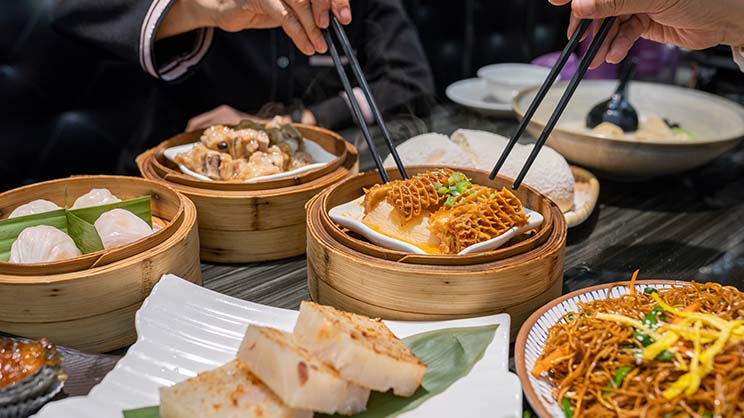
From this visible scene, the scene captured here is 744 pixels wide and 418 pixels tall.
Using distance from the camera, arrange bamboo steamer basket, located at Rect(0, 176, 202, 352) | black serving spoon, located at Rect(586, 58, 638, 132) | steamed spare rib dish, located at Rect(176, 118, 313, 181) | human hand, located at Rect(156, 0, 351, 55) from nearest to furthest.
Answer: bamboo steamer basket, located at Rect(0, 176, 202, 352)
human hand, located at Rect(156, 0, 351, 55)
steamed spare rib dish, located at Rect(176, 118, 313, 181)
black serving spoon, located at Rect(586, 58, 638, 132)

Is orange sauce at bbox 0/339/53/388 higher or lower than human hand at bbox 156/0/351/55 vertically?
lower

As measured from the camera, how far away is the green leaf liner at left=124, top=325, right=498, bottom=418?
1.40 m

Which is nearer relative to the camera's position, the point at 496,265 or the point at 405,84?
the point at 496,265

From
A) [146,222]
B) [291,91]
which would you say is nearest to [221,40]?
[291,91]

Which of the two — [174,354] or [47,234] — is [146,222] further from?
[174,354]

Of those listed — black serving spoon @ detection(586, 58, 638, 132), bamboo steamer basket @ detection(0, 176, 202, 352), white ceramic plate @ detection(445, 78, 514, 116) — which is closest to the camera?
bamboo steamer basket @ detection(0, 176, 202, 352)

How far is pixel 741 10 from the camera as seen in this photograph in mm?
2080

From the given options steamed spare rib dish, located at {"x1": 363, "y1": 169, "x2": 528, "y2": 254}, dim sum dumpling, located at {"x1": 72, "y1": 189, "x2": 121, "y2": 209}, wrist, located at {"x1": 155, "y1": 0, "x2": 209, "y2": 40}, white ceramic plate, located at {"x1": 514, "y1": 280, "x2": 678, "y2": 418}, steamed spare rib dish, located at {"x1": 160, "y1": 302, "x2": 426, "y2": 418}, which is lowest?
white ceramic plate, located at {"x1": 514, "y1": 280, "x2": 678, "y2": 418}

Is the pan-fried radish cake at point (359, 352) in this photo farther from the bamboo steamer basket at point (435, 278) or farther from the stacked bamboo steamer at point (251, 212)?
the stacked bamboo steamer at point (251, 212)

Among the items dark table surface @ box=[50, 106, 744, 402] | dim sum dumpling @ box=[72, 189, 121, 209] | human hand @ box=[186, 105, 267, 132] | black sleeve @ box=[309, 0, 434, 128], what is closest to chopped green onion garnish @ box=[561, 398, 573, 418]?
dark table surface @ box=[50, 106, 744, 402]

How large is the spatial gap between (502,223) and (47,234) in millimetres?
1284

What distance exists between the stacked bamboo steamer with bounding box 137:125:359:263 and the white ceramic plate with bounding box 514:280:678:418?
36.8 inches

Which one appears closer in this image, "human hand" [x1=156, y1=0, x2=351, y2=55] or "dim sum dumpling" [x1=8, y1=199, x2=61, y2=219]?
"dim sum dumpling" [x1=8, y1=199, x2=61, y2=219]

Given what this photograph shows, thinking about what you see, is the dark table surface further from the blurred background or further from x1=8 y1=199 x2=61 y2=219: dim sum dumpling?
the blurred background
